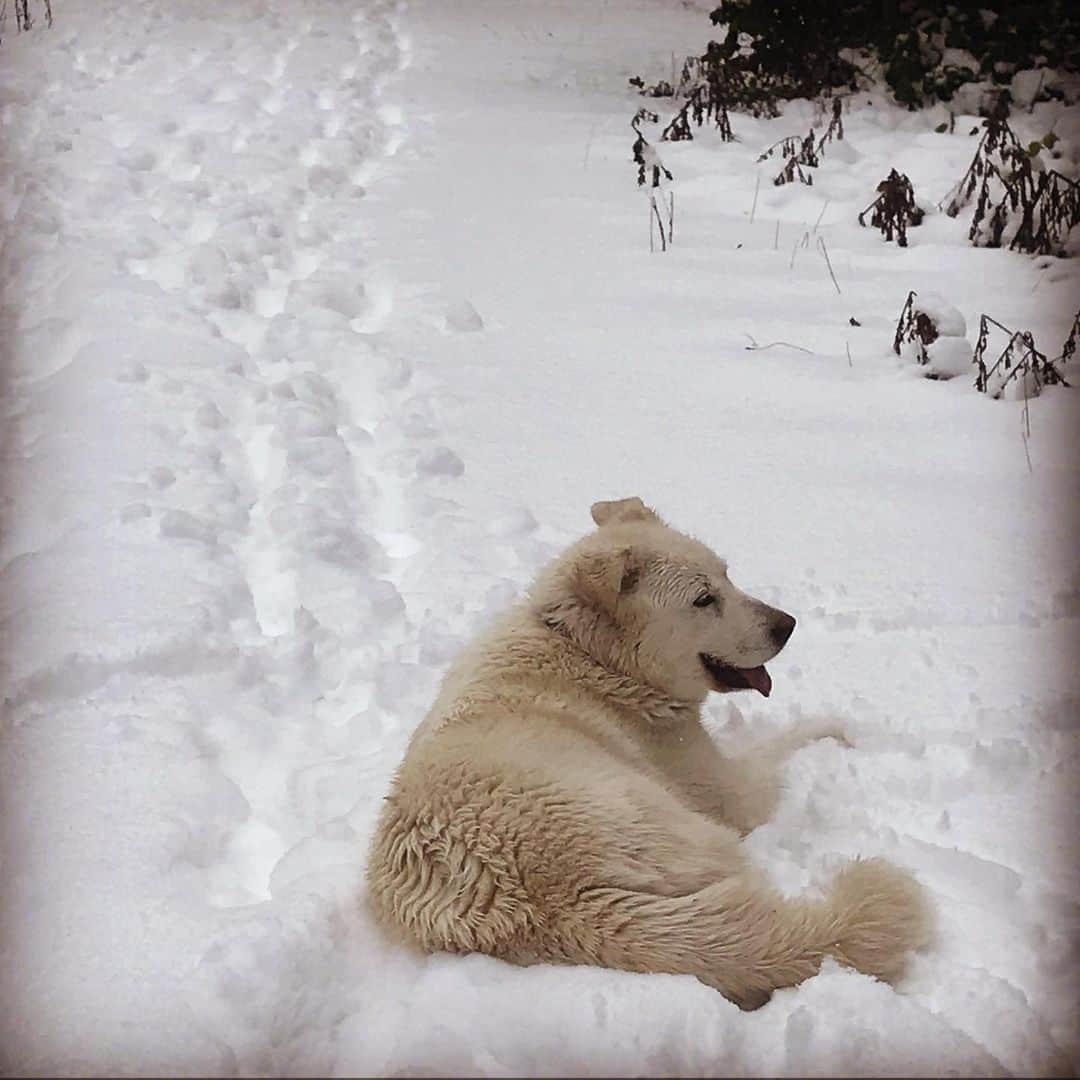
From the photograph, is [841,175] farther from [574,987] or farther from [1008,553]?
[574,987]

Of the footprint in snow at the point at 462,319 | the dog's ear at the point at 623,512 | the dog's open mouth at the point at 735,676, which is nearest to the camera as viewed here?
the dog's open mouth at the point at 735,676

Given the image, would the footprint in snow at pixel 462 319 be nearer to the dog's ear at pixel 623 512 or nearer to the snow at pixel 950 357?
the snow at pixel 950 357

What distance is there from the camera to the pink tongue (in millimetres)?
3184

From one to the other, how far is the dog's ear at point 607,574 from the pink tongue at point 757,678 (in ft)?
Answer: 1.48

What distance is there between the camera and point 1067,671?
3445mm

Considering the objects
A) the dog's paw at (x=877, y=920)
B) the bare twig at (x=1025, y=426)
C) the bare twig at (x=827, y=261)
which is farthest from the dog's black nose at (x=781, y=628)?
the bare twig at (x=827, y=261)

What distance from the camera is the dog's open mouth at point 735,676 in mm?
3137

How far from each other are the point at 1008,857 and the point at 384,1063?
1639 millimetres

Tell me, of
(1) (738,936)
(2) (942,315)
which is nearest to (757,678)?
(1) (738,936)

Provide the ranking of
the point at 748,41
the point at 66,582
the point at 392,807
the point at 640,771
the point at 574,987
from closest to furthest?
1. the point at 574,987
2. the point at 392,807
3. the point at 640,771
4. the point at 66,582
5. the point at 748,41

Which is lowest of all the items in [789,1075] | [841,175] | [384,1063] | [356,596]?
[356,596]

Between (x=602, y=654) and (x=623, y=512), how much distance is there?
21.0 inches

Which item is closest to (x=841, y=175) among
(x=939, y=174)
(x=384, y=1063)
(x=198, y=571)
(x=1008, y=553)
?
(x=939, y=174)

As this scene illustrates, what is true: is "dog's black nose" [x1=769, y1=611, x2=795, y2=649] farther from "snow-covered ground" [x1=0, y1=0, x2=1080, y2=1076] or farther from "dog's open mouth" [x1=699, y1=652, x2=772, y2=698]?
"snow-covered ground" [x1=0, y1=0, x2=1080, y2=1076]
